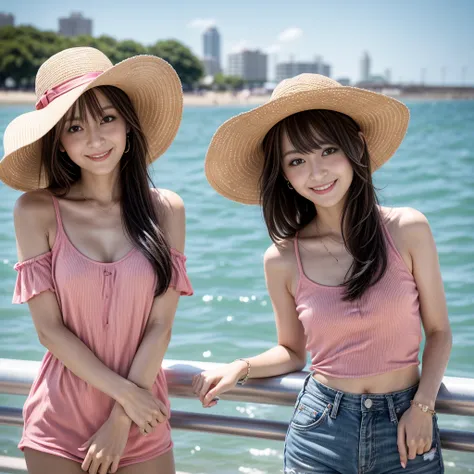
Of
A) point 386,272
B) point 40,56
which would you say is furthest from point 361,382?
point 40,56

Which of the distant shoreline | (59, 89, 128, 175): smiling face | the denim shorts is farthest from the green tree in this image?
the denim shorts

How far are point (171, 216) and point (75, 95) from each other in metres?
0.46

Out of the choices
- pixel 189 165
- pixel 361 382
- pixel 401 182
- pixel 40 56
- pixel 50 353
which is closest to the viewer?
pixel 361 382

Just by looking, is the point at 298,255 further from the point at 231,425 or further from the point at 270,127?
the point at 231,425

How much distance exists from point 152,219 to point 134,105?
17.0 inches

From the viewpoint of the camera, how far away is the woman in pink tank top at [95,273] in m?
2.19

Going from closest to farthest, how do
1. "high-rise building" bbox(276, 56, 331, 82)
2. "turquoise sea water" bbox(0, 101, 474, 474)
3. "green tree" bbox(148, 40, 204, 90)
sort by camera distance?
"turquoise sea water" bbox(0, 101, 474, 474)
"green tree" bbox(148, 40, 204, 90)
"high-rise building" bbox(276, 56, 331, 82)

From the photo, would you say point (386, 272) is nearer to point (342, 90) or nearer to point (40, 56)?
point (342, 90)

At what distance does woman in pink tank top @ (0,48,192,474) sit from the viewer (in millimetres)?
2189

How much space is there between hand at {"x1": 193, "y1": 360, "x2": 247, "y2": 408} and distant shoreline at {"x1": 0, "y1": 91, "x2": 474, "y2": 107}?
59871mm

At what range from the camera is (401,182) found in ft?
45.0

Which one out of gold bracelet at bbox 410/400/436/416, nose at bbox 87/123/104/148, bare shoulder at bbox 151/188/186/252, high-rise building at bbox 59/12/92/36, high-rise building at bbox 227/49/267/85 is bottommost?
high-rise building at bbox 227/49/267/85

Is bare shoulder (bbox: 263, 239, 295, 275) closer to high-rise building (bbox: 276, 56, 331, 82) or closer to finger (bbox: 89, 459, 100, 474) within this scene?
finger (bbox: 89, 459, 100, 474)

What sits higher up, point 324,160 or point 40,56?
point 324,160
